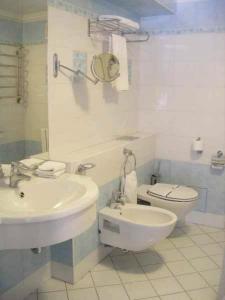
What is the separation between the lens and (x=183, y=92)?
10.2ft

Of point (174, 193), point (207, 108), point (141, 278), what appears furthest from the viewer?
point (207, 108)

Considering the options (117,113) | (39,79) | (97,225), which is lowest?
(97,225)

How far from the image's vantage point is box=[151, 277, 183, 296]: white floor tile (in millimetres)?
2166

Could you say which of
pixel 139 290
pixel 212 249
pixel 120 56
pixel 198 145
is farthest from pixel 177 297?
pixel 120 56

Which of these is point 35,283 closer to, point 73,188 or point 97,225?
point 97,225

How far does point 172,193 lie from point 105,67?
1.19 meters

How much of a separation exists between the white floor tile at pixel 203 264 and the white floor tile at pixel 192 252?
2.4 inches

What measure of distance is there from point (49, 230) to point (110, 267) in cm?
126

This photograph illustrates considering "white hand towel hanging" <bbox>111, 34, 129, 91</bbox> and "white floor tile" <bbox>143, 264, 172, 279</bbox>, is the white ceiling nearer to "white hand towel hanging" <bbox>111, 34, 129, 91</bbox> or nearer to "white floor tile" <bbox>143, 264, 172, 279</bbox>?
"white hand towel hanging" <bbox>111, 34, 129, 91</bbox>

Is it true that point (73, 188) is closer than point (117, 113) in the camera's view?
Yes

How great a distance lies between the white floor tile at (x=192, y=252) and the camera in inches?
104

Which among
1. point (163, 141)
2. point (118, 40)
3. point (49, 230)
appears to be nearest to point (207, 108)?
point (163, 141)

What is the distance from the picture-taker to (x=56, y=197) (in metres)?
1.74

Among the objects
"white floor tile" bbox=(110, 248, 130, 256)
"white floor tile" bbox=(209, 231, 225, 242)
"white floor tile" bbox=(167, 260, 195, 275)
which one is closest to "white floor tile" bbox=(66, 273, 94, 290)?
"white floor tile" bbox=(110, 248, 130, 256)
